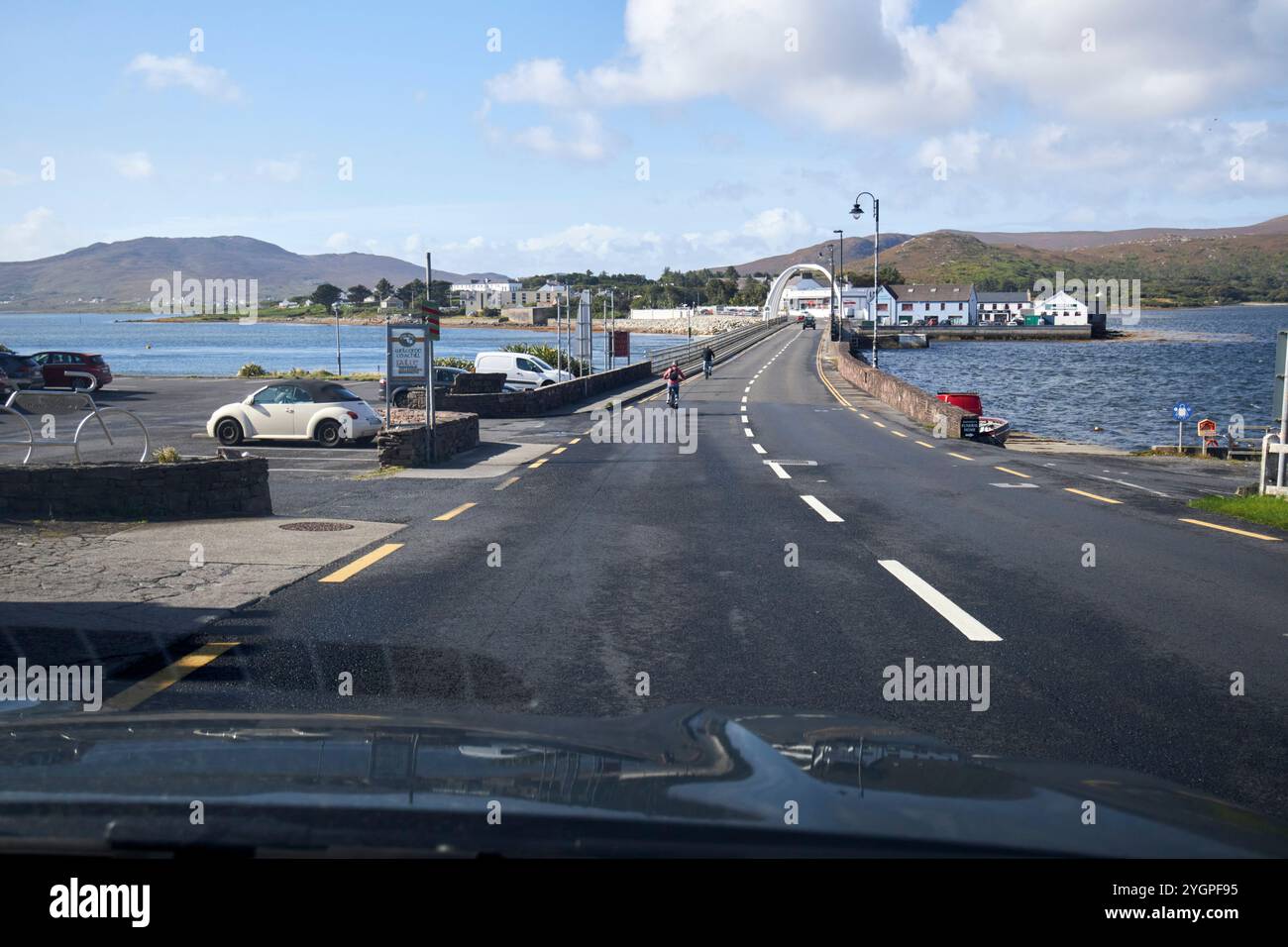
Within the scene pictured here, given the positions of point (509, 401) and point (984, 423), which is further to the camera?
point (984, 423)

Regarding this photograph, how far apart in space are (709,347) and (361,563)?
60.6 metres

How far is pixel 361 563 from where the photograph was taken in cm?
1032

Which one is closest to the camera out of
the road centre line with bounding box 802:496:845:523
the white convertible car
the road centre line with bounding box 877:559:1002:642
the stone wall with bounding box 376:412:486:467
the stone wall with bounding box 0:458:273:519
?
the road centre line with bounding box 877:559:1002:642

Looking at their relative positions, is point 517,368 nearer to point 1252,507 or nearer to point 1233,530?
point 1252,507

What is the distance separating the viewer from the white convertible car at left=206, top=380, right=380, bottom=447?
23.7 meters

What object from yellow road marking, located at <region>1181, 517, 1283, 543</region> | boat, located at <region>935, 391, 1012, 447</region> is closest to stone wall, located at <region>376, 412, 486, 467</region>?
yellow road marking, located at <region>1181, 517, 1283, 543</region>

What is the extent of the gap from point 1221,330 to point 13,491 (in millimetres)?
205649

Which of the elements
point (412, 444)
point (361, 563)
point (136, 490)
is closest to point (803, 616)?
point (361, 563)

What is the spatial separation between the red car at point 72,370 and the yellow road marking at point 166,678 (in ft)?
117

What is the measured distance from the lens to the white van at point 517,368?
144 ft

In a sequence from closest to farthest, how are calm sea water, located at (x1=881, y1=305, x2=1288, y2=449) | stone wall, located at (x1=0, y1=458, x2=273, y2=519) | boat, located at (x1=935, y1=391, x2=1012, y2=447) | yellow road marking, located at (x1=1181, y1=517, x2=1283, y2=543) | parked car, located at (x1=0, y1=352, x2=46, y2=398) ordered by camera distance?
stone wall, located at (x1=0, y1=458, x2=273, y2=519) → yellow road marking, located at (x1=1181, y1=517, x2=1283, y2=543) → boat, located at (x1=935, y1=391, x2=1012, y2=447) → parked car, located at (x1=0, y1=352, x2=46, y2=398) → calm sea water, located at (x1=881, y1=305, x2=1288, y2=449)

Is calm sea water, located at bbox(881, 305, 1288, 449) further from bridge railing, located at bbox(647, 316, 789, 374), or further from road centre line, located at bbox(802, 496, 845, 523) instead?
road centre line, located at bbox(802, 496, 845, 523)

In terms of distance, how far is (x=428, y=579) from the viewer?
959 cm

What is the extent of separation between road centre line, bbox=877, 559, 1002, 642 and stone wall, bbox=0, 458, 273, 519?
309 inches
